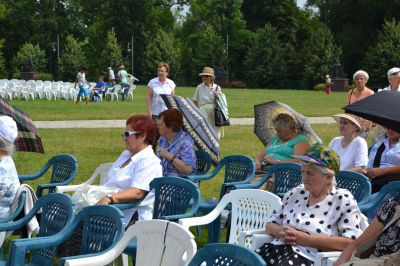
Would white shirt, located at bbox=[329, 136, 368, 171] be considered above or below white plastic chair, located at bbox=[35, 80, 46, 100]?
above

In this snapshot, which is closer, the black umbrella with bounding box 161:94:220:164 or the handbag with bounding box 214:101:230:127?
the black umbrella with bounding box 161:94:220:164

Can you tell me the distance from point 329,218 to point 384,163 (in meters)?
2.53

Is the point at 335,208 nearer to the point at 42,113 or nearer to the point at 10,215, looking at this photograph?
the point at 10,215

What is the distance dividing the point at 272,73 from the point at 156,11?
20.9m

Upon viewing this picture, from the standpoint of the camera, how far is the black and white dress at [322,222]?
14.4 ft

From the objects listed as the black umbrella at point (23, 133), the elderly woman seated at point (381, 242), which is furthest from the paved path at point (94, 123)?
the elderly woman seated at point (381, 242)

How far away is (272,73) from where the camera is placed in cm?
6769

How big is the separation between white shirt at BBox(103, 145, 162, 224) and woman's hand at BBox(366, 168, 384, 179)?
6.57 ft

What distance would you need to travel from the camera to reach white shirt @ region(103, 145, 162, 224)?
5.80 metres

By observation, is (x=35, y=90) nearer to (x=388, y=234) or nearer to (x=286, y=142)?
(x=286, y=142)

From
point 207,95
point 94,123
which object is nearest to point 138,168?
point 207,95

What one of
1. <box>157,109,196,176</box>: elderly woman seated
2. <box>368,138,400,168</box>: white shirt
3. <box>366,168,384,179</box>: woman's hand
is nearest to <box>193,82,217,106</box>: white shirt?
<box>157,109,196,176</box>: elderly woman seated

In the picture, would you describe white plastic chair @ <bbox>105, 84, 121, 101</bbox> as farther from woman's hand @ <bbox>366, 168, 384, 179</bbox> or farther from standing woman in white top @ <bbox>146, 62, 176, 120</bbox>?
woman's hand @ <bbox>366, 168, 384, 179</bbox>

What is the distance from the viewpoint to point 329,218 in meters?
4.45
